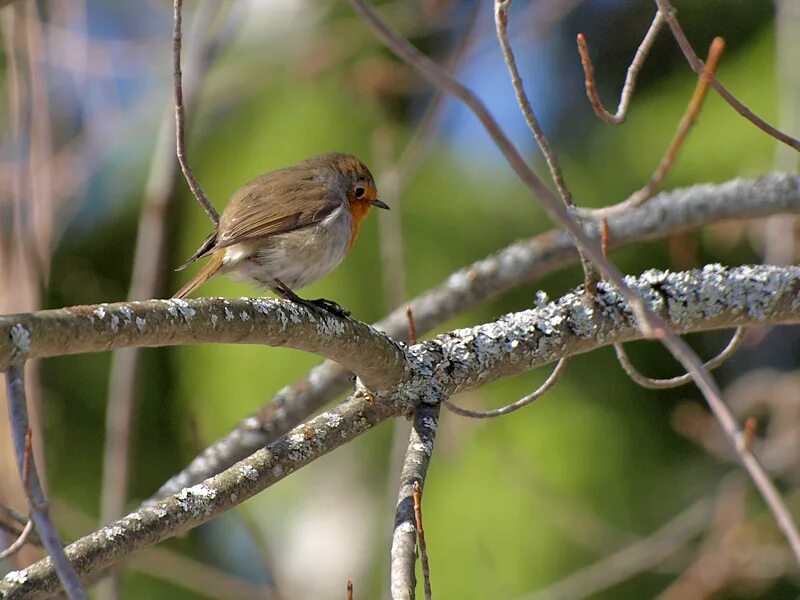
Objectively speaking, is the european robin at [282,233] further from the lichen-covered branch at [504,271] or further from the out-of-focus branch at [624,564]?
the out-of-focus branch at [624,564]

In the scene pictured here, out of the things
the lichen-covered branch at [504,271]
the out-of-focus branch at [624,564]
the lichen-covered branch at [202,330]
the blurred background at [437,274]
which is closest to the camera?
the lichen-covered branch at [202,330]

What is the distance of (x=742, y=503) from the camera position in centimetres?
381

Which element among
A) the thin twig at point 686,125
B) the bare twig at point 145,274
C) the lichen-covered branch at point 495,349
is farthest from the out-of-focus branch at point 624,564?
the thin twig at point 686,125

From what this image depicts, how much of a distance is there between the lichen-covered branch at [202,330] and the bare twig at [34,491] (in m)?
0.05

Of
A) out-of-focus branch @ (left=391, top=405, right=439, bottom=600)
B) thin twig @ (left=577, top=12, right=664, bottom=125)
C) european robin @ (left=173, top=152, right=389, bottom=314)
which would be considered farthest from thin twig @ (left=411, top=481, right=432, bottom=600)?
european robin @ (left=173, top=152, right=389, bottom=314)

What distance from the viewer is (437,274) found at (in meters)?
4.94

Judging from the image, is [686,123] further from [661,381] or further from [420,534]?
[661,381]

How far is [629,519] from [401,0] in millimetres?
2959

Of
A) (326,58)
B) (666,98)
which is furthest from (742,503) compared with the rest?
(326,58)

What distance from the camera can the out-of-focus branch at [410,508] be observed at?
166 cm

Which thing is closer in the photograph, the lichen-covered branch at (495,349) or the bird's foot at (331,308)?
the lichen-covered branch at (495,349)

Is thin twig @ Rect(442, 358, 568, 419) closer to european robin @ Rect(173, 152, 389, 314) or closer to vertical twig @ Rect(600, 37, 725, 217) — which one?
european robin @ Rect(173, 152, 389, 314)

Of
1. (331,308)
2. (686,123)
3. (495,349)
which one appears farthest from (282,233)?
(686,123)

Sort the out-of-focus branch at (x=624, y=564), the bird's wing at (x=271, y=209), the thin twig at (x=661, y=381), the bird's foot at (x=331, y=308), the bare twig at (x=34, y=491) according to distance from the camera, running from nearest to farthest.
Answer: the bare twig at (x=34, y=491) → the bird's foot at (x=331, y=308) → the thin twig at (x=661, y=381) → the bird's wing at (x=271, y=209) → the out-of-focus branch at (x=624, y=564)
